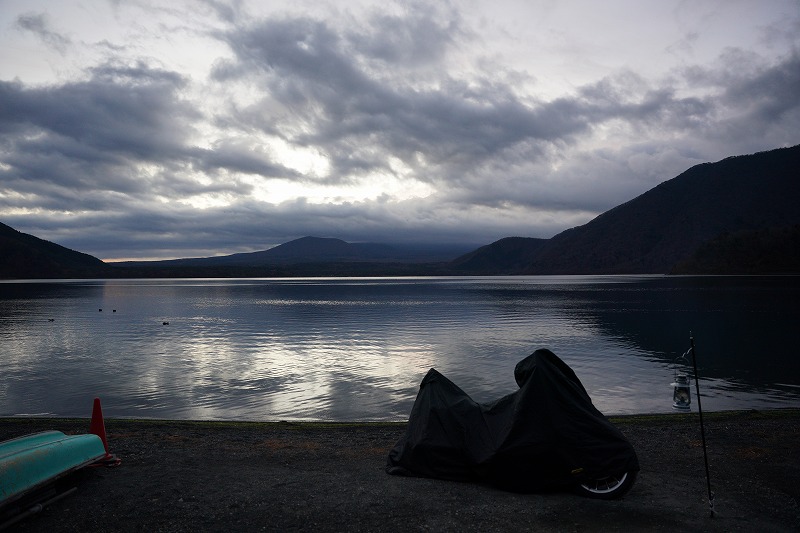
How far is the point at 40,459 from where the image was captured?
8914 mm

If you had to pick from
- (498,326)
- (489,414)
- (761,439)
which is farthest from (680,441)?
(498,326)

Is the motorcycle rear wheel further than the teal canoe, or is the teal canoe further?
the motorcycle rear wheel

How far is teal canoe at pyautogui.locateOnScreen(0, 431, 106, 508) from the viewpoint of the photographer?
830cm

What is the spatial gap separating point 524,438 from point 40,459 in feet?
25.9

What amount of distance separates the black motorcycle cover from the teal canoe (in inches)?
222

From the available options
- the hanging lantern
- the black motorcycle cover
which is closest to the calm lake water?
the hanging lantern

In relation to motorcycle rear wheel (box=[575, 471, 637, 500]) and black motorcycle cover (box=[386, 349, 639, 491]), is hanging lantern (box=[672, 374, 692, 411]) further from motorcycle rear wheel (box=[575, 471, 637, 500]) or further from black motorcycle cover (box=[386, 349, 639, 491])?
motorcycle rear wheel (box=[575, 471, 637, 500])

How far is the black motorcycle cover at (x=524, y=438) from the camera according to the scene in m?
8.93

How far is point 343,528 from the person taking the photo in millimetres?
8062

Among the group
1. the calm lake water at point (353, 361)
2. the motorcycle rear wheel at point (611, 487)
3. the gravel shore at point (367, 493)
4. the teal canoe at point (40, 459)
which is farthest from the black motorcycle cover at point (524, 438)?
the calm lake water at point (353, 361)

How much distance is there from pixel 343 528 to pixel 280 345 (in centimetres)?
2899

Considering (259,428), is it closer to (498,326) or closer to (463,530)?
(463,530)

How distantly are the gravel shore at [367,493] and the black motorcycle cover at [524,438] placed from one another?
33 cm

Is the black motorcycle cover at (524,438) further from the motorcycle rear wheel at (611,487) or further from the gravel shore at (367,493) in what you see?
the gravel shore at (367,493)
